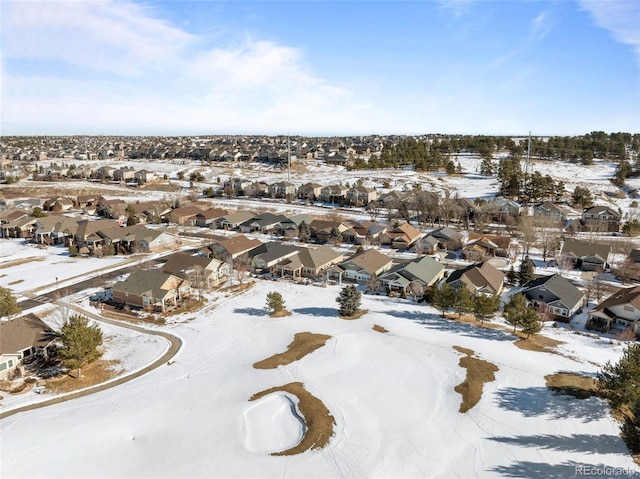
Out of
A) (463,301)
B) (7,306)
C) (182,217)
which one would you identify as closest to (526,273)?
(463,301)

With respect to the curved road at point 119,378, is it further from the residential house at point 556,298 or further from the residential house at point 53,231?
the residential house at point 556,298

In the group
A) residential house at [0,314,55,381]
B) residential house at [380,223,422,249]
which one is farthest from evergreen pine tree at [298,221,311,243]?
residential house at [0,314,55,381]

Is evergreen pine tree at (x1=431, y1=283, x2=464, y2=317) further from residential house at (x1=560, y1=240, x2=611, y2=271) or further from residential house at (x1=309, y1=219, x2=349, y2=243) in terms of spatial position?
residential house at (x1=309, y1=219, x2=349, y2=243)

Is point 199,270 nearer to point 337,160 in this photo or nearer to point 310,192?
point 310,192

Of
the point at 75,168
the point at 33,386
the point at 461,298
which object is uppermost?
the point at 75,168

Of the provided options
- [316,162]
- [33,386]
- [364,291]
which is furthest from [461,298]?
[316,162]

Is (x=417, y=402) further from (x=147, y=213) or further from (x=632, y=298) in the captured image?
(x=147, y=213)
